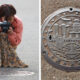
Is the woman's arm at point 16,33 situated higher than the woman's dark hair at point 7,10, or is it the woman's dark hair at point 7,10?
the woman's dark hair at point 7,10

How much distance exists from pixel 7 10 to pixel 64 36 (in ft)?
3.09

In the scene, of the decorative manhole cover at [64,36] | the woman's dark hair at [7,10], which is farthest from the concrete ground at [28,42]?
the decorative manhole cover at [64,36]

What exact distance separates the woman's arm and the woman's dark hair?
106mm

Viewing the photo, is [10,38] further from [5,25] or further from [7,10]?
[7,10]

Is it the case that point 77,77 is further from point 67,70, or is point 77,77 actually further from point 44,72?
point 44,72

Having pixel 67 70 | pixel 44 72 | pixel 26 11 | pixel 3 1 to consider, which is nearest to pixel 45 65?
pixel 44 72

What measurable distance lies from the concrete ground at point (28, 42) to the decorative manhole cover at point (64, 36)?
161 millimetres

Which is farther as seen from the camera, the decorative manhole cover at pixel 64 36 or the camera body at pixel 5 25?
the camera body at pixel 5 25

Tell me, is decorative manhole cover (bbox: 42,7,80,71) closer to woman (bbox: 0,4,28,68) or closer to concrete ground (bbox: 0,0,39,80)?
concrete ground (bbox: 0,0,39,80)

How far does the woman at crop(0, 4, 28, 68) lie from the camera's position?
345cm

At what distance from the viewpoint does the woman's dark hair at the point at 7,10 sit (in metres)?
3.46

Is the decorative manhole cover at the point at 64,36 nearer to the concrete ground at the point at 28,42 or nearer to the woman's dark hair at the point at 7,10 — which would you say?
the concrete ground at the point at 28,42

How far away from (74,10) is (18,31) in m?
0.89

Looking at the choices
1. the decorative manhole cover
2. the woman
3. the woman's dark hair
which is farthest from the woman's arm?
the decorative manhole cover
